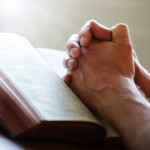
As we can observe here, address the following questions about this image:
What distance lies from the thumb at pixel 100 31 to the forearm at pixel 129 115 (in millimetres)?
164

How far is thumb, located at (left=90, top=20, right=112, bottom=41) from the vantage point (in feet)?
2.58

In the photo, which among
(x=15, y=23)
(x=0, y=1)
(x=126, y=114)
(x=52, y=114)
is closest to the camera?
(x=52, y=114)

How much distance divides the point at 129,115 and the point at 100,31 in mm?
267

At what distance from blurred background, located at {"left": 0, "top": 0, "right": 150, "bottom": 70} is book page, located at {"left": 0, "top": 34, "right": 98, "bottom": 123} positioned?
1.08 metres

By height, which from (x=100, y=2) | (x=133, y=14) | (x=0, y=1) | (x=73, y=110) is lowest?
(x=133, y=14)

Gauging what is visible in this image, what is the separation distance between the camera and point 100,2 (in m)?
1.81

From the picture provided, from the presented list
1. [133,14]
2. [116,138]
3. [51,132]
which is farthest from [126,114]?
[133,14]

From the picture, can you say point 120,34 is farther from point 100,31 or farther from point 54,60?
point 54,60

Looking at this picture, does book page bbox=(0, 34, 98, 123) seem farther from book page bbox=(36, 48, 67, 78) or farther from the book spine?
book page bbox=(36, 48, 67, 78)

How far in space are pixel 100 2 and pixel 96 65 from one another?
1135 mm

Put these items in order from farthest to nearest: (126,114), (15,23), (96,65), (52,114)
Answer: (15,23) → (96,65) → (126,114) → (52,114)

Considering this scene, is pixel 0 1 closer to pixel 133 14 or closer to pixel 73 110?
pixel 133 14

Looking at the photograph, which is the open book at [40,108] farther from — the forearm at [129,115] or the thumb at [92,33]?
the thumb at [92,33]

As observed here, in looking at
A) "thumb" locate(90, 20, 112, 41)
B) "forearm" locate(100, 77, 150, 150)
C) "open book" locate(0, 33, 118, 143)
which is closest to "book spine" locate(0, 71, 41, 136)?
"open book" locate(0, 33, 118, 143)
